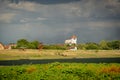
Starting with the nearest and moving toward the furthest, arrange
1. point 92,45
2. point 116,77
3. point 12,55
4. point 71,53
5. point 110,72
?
1. point 116,77
2. point 110,72
3. point 12,55
4. point 71,53
5. point 92,45

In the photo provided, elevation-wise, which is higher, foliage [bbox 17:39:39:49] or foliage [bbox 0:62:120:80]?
foliage [bbox 17:39:39:49]

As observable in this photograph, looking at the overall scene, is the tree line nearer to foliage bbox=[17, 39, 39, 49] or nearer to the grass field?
foliage bbox=[17, 39, 39, 49]

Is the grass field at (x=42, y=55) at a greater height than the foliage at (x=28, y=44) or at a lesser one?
lesser

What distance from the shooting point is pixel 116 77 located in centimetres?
2747

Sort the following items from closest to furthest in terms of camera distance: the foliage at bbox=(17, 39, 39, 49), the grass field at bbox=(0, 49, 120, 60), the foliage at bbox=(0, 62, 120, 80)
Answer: the foliage at bbox=(0, 62, 120, 80)
the grass field at bbox=(0, 49, 120, 60)
the foliage at bbox=(17, 39, 39, 49)

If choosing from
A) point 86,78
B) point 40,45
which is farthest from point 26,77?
point 40,45

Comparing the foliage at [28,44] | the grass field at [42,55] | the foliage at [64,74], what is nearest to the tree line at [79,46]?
the foliage at [28,44]

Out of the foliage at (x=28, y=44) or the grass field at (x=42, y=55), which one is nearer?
the grass field at (x=42, y=55)

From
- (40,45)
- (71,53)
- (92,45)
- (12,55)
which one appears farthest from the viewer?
(92,45)

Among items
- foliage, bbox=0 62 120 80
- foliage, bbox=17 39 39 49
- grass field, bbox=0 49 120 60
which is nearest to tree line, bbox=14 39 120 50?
foliage, bbox=17 39 39 49

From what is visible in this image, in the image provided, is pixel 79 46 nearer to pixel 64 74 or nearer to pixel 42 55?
pixel 42 55

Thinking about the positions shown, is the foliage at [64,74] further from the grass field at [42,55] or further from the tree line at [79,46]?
the tree line at [79,46]

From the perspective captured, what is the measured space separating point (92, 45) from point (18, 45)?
46160 millimetres

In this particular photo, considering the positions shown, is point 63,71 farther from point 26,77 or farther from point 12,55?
point 12,55
